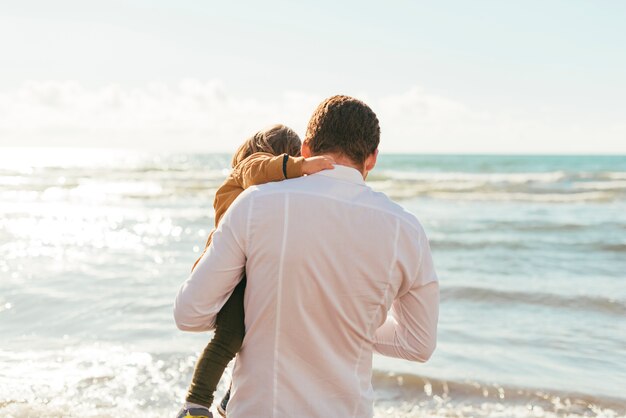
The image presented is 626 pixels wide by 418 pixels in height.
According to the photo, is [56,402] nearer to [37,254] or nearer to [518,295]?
[518,295]

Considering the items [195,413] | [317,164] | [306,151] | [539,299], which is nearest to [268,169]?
[306,151]

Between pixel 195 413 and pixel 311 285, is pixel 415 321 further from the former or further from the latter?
pixel 195 413

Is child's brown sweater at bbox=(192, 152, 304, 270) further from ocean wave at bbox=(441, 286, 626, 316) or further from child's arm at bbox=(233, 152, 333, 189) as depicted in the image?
ocean wave at bbox=(441, 286, 626, 316)

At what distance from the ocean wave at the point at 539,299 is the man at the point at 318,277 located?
5861mm

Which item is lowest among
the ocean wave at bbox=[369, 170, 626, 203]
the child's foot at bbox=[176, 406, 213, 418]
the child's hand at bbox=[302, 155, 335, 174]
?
the ocean wave at bbox=[369, 170, 626, 203]

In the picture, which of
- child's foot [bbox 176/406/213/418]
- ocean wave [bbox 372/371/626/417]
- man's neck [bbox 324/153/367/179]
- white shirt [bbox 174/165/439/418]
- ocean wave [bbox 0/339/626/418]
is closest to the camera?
white shirt [bbox 174/165/439/418]

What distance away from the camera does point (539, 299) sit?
7973 millimetres

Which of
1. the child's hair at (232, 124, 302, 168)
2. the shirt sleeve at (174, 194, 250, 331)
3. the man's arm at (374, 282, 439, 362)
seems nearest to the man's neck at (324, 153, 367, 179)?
the shirt sleeve at (174, 194, 250, 331)

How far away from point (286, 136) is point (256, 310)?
0.95m

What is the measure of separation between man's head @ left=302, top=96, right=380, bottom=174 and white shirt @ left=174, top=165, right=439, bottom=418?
8 centimetres

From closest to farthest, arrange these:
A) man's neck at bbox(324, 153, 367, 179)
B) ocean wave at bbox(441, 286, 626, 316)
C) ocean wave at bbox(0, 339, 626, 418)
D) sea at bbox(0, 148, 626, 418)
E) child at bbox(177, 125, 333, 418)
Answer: man's neck at bbox(324, 153, 367, 179), child at bbox(177, 125, 333, 418), ocean wave at bbox(0, 339, 626, 418), sea at bbox(0, 148, 626, 418), ocean wave at bbox(441, 286, 626, 316)

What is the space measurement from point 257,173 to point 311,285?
50 cm

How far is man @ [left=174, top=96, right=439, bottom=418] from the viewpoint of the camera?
2002mm

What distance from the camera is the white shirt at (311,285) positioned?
1999 mm
